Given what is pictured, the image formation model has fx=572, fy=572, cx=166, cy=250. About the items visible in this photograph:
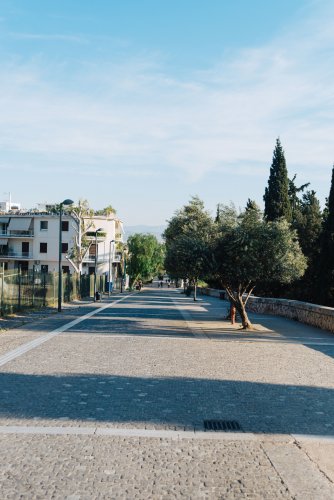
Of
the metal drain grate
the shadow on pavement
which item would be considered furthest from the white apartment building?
the metal drain grate

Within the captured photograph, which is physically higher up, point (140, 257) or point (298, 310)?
point (140, 257)

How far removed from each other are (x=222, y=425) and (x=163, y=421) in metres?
0.73

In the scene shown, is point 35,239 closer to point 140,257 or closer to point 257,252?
point 140,257

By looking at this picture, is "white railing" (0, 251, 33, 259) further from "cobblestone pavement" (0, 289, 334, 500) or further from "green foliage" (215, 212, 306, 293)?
"cobblestone pavement" (0, 289, 334, 500)

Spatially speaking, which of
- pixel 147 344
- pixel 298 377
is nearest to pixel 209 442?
pixel 298 377

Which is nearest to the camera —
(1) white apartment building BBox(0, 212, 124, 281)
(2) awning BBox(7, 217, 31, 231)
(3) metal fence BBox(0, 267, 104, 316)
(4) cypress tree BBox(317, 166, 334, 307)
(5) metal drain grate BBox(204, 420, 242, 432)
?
(5) metal drain grate BBox(204, 420, 242, 432)

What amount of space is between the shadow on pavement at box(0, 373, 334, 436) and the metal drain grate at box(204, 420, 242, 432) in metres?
0.10

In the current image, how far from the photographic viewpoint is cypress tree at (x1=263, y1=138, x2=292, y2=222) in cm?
3716

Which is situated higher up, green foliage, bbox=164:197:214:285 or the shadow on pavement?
green foliage, bbox=164:197:214:285

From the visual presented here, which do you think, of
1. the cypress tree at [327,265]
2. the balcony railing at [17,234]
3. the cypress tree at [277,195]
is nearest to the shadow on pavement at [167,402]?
the cypress tree at [327,265]

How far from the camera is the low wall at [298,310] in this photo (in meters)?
19.7

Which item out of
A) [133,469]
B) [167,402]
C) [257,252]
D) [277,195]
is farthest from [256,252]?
[277,195]

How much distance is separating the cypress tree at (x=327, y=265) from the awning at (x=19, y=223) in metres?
53.7

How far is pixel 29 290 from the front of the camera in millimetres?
27312
